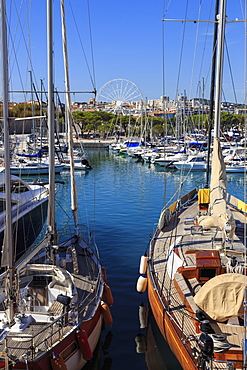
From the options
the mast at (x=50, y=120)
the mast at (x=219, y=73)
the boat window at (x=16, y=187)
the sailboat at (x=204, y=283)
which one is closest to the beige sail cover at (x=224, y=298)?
the sailboat at (x=204, y=283)

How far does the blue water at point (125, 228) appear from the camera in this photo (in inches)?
493

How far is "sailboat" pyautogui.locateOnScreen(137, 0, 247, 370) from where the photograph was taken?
9.45 m

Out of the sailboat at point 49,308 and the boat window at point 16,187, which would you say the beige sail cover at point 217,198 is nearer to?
the sailboat at point 49,308

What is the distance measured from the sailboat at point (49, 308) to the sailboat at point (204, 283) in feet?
6.21

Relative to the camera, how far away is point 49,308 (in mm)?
11391

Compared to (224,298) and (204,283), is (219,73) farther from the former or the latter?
(224,298)

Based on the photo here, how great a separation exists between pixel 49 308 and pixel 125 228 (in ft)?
46.9

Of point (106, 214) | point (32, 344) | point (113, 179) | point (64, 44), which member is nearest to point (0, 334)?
point (32, 344)

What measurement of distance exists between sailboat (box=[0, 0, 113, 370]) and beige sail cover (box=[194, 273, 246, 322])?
9.61 ft

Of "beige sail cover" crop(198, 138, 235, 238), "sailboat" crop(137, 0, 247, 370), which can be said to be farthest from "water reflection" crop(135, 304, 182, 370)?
"beige sail cover" crop(198, 138, 235, 238)

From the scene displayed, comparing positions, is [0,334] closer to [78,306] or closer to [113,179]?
[78,306]

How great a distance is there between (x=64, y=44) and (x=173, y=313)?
9.37 meters

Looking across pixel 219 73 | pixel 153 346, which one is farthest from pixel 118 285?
pixel 219 73

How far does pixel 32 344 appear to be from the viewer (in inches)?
366
